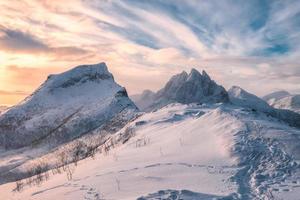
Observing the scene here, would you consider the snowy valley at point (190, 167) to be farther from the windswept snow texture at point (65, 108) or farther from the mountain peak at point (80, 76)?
the mountain peak at point (80, 76)

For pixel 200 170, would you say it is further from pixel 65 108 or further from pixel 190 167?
pixel 65 108

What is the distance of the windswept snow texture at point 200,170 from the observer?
12078 mm

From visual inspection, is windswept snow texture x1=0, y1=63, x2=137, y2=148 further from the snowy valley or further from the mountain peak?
the snowy valley

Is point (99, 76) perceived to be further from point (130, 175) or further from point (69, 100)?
point (130, 175)

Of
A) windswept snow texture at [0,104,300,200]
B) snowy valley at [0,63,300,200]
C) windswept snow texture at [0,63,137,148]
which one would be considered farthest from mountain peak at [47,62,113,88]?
windswept snow texture at [0,104,300,200]

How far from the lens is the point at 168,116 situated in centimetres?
3222

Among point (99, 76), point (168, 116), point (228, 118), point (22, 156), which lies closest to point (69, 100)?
point (99, 76)

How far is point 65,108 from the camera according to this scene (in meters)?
66.5

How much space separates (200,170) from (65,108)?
178 feet

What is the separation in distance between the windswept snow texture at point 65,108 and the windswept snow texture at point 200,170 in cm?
3478

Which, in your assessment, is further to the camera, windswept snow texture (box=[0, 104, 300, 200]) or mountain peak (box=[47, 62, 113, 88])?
mountain peak (box=[47, 62, 113, 88])

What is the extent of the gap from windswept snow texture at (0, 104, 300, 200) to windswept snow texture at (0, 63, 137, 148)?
34.8 meters

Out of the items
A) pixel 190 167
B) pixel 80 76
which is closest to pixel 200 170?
pixel 190 167

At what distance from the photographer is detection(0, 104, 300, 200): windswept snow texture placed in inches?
476
